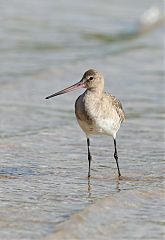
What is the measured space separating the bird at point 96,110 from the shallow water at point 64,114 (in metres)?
0.46

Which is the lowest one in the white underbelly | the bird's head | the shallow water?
the shallow water

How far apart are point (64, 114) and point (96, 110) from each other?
2925 mm

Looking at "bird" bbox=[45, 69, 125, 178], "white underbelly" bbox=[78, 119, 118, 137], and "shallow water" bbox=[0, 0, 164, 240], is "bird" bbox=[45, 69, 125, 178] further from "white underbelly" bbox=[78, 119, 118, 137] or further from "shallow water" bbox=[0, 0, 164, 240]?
"shallow water" bbox=[0, 0, 164, 240]

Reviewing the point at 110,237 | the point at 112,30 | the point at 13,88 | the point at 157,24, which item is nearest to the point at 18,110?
the point at 13,88

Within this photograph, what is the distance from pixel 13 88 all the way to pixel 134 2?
9113mm

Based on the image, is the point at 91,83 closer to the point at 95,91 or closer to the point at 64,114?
the point at 95,91

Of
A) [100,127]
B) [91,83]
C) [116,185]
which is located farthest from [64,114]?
[116,185]

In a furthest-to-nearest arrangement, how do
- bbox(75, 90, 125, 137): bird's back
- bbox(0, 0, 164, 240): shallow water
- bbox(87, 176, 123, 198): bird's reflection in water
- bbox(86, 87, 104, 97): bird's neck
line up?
bbox(86, 87, 104, 97): bird's neck → bbox(75, 90, 125, 137): bird's back → bbox(87, 176, 123, 198): bird's reflection in water → bbox(0, 0, 164, 240): shallow water

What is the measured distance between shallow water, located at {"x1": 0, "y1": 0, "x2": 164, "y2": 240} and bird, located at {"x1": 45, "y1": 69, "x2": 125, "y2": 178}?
0.46 meters

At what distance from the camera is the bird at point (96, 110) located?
301 inches

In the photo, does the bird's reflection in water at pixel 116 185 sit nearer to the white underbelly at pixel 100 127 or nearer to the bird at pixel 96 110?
the bird at pixel 96 110

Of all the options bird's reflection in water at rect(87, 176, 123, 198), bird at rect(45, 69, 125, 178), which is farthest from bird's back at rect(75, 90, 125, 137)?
bird's reflection in water at rect(87, 176, 123, 198)

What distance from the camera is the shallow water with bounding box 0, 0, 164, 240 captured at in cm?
693

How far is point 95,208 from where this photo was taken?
6695 mm
